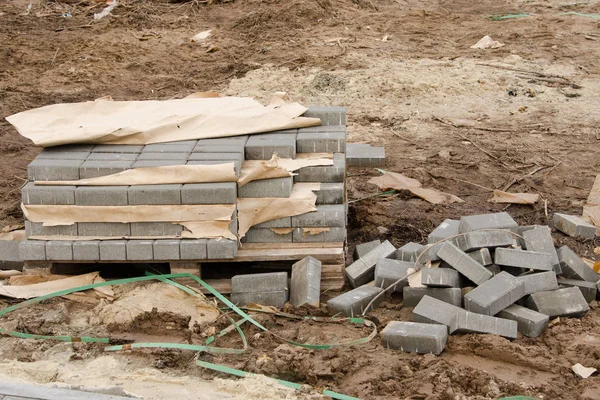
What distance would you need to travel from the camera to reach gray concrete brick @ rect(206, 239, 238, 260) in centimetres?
573

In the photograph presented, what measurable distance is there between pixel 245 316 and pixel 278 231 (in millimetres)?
768

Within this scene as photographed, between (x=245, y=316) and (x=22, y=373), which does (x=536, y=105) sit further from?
(x=22, y=373)

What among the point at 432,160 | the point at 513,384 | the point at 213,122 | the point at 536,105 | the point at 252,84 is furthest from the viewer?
the point at 252,84

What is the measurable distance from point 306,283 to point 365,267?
616 mm

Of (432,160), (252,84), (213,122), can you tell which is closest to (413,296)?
(213,122)

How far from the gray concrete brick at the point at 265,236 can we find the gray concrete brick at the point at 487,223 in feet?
4.52

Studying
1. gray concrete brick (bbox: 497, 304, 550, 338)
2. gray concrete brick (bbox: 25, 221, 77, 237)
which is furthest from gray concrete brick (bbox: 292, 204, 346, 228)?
gray concrete brick (bbox: 25, 221, 77, 237)

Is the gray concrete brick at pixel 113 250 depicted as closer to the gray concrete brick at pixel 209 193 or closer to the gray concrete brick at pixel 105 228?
the gray concrete brick at pixel 105 228

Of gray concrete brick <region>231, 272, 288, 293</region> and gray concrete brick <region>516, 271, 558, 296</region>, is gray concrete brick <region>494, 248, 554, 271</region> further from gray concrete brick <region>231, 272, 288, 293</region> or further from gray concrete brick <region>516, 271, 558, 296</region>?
gray concrete brick <region>231, 272, 288, 293</region>

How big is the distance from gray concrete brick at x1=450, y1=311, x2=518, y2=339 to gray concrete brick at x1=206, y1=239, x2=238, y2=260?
1.67 meters

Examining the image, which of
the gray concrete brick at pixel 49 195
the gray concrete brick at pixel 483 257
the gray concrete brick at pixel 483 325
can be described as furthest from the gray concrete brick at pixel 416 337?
the gray concrete brick at pixel 49 195

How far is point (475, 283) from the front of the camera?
18.7 ft

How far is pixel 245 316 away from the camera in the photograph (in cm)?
556

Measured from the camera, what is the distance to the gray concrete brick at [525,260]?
575 centimetres
